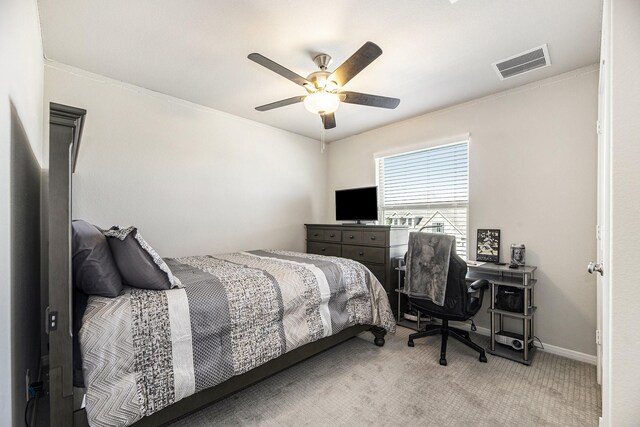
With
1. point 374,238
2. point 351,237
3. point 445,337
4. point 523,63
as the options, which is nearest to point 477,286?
point 445,337

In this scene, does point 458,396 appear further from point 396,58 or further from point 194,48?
point 194,48

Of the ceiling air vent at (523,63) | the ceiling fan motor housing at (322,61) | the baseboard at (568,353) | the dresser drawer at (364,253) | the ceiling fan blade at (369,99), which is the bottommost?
the baseboard at (568,353)

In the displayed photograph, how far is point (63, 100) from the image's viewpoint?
244cm

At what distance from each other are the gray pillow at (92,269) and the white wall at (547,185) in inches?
129

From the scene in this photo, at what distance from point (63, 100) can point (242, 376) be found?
273 centimetres

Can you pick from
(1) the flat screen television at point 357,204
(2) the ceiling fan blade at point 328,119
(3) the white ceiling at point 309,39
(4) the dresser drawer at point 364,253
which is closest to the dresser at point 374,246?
(4) the dresser drawer at point 364,253

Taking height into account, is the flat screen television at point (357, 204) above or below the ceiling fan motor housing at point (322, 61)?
below

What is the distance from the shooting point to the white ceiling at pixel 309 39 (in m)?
1.81

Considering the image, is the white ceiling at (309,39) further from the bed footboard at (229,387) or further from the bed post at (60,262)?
the bed footboard at (229,387)

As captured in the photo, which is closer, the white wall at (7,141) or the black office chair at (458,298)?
the white wall at (7,141)

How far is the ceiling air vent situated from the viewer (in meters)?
2.27

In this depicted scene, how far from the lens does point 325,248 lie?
160 inches

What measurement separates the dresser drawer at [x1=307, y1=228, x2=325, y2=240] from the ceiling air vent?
8.91 feet

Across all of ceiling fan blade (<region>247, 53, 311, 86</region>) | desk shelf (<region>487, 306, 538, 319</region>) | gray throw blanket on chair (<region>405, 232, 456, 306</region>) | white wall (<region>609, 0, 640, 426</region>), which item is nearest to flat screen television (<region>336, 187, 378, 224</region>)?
gray throw blanket on chair (<region>405, 232, 456, 306</region>)
